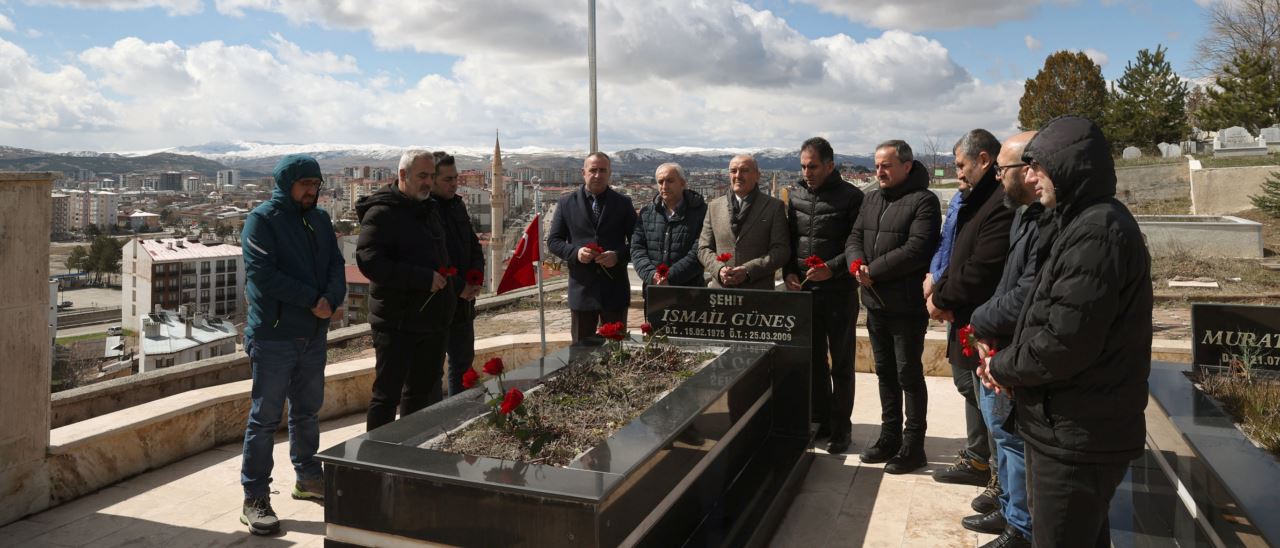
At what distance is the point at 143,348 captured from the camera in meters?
7.12

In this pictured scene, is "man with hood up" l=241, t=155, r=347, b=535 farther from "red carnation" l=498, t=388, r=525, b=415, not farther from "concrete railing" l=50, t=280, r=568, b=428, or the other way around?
"concrete railing" l=50, t=280, r=568, b=428

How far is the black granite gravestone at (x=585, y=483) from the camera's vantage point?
7.65 ft

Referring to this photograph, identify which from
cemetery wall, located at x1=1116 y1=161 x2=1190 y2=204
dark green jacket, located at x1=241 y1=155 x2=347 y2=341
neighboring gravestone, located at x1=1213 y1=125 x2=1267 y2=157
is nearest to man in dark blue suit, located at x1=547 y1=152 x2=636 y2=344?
dark green jacket, located at x1=241 y1=155 x2=347 y2=341

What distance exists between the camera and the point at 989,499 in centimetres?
368

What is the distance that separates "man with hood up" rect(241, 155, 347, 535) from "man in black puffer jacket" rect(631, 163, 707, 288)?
2060mm

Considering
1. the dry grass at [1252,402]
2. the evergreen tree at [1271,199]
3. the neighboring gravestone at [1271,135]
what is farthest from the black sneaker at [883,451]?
the neighboring gravestone at [1271,135]

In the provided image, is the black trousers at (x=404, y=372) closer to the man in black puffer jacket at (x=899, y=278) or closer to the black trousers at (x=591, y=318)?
the black trousers at (x=591, y=318)

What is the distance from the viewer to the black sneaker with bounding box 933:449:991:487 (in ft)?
13.4

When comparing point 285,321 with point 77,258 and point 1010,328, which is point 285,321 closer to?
point 1010,328

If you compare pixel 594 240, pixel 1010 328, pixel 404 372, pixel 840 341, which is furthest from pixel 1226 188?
pixel 404 372

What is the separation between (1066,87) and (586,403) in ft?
151

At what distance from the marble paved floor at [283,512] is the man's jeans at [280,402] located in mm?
222

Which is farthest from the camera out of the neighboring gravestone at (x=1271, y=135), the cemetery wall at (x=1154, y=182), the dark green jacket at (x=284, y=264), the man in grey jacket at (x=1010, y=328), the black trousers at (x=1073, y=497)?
the neighboring gravestone at (x=1271, y=135)

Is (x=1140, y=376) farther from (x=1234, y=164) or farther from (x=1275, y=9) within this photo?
(x=1275, y=9)
